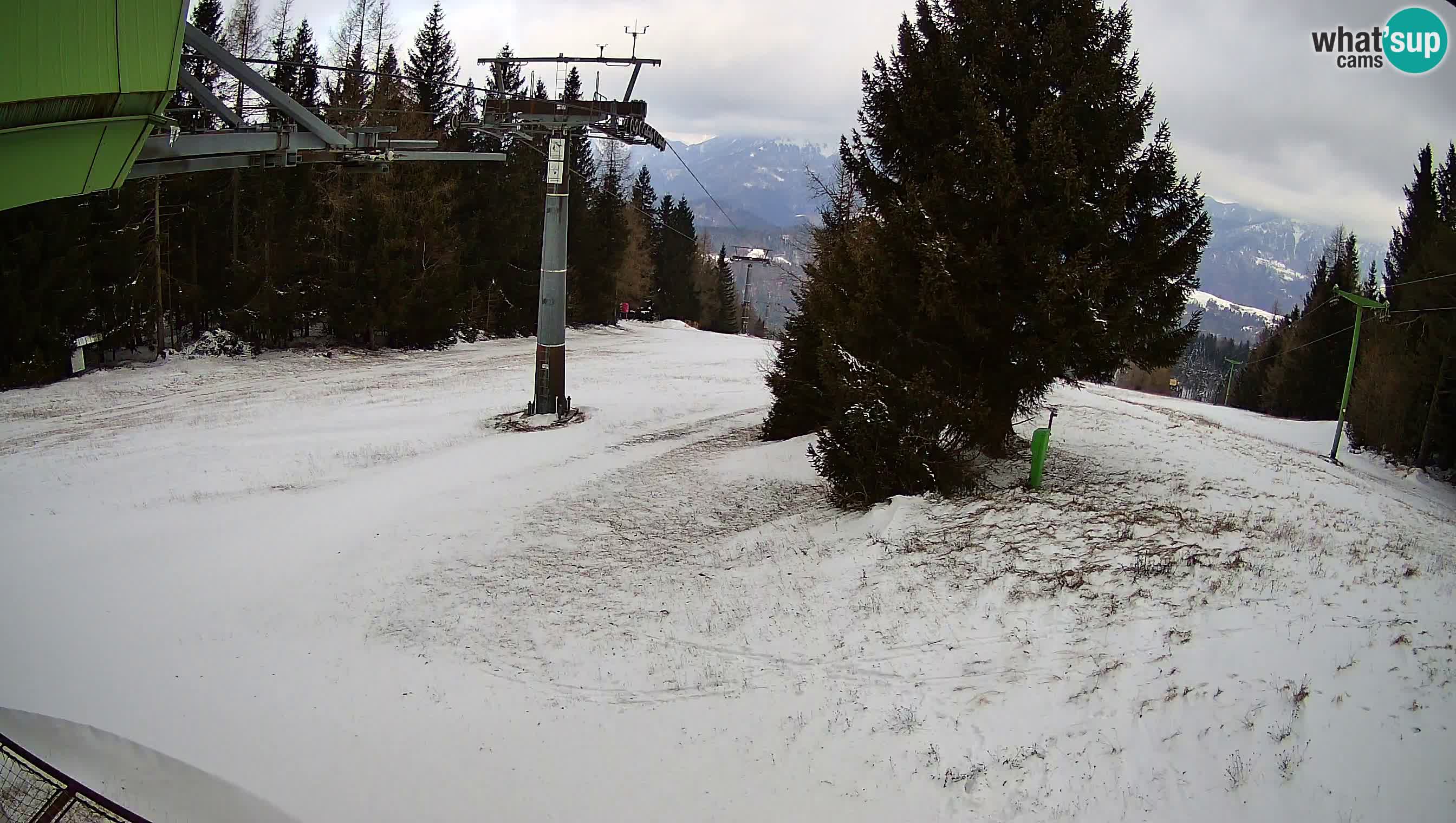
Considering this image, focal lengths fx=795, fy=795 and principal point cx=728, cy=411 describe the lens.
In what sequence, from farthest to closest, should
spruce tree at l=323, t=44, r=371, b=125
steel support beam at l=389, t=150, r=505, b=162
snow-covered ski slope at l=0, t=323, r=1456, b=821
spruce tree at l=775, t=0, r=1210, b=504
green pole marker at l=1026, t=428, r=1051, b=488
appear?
spruce tree at l=323, t=44, r=371, b=125
steel support beam at l=389, t=150, r=505, b=162
green pole marker at l=1026, t=428, r=1051, b=488
spruce tree at l=775, t=0, r=1210, b=504
snow-covered ski slope at l=0, t=323, r=1456, b=821

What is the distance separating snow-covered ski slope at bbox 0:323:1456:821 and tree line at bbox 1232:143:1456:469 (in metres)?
16.9

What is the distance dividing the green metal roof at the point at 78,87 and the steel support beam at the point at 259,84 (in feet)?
1.83

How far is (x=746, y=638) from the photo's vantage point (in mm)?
8625

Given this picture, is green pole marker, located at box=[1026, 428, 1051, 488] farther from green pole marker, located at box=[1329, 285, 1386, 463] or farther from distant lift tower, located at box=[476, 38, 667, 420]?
green pole marker, located at box=[1329, 285, 1386, 463]

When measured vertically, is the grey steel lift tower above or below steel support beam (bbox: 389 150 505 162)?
below

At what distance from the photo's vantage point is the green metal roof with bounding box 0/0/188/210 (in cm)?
401

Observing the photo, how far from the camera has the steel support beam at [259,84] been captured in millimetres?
7105

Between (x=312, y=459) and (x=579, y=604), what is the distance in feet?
29.0

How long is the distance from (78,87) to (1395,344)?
40041 millimetres

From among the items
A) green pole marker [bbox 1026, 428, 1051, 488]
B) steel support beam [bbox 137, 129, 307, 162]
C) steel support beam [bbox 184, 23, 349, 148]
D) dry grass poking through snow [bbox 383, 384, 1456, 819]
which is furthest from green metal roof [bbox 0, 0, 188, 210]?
green pole marker [bbox 1026, 428, 1051, 488]

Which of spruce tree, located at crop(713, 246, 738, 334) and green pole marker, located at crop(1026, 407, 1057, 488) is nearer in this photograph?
green pole marker, located at crop(1026, 407, 1057, 488)

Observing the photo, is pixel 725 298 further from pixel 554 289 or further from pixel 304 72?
pixel 554 289

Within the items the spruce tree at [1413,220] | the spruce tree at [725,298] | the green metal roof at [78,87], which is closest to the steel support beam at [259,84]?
the green metal roof at [78,87]

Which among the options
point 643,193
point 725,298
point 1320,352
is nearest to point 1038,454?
point 1320,352
